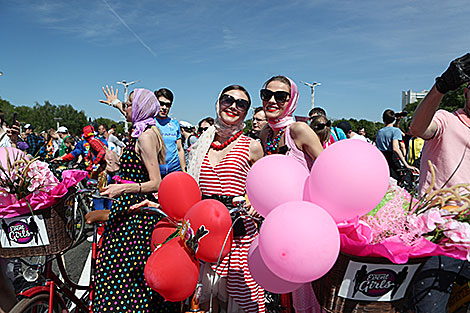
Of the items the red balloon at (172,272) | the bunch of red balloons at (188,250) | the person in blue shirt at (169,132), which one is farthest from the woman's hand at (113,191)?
the person in blue shirt at (169,132)

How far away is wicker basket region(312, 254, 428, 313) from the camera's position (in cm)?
141

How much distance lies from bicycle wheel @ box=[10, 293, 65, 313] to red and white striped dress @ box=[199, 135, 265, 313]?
1274mm

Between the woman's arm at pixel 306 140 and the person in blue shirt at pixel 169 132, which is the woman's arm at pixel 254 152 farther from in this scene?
the person in blue shirt at pixel 169 132

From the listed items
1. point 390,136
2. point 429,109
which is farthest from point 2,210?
point 390,136

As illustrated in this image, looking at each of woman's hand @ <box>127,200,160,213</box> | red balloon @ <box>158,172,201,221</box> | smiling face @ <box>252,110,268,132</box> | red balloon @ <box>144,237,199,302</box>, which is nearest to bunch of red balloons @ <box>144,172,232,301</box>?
red balloon @ <box>144,237,199,302</box>

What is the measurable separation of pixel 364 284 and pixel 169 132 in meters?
4.36

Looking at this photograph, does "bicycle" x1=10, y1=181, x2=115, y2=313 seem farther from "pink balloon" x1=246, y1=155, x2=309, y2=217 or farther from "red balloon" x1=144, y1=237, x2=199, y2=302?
"pink balloon" x1=246, y1=155, x2=309, y2=217

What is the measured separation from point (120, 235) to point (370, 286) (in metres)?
1.96

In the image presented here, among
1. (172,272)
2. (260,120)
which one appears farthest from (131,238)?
(260,120)

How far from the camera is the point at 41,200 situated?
238cm

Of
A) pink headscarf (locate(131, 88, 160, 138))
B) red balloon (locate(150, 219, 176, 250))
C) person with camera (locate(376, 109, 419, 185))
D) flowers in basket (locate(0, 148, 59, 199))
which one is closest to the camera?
red balloon (locate(150, 219, 176, 250))

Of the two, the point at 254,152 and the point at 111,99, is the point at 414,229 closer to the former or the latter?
the point at 254,152

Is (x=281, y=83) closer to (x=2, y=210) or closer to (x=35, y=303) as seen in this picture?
(x=2, y=210)

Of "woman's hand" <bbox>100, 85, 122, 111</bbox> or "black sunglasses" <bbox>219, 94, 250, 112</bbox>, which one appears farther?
"woman's hand" <bbox>100, 85, 122, 111</bbox>
